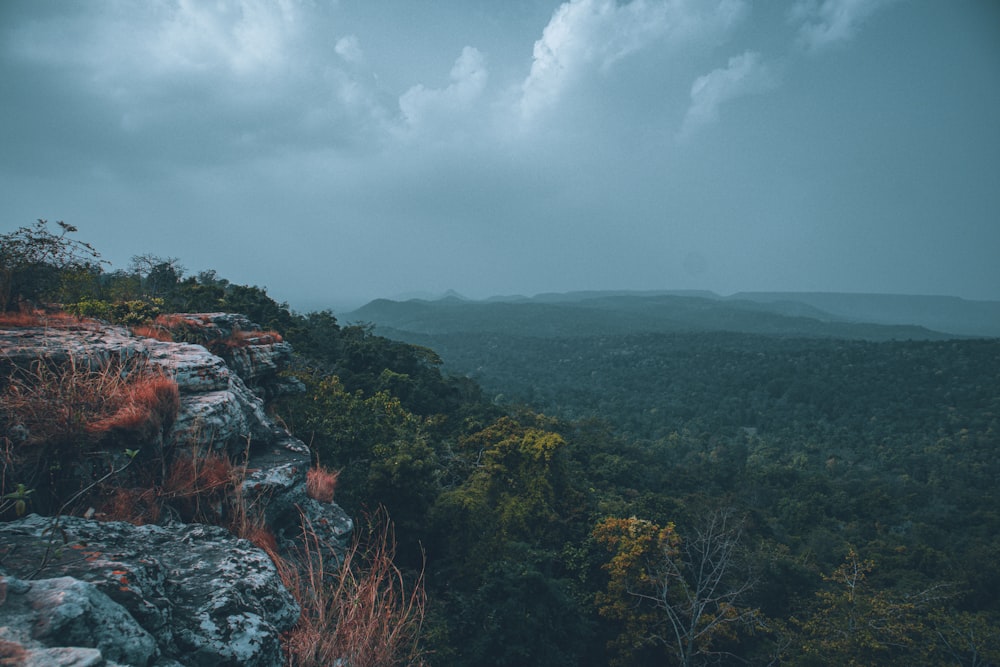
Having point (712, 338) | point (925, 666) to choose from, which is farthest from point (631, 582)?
point (712, 338)

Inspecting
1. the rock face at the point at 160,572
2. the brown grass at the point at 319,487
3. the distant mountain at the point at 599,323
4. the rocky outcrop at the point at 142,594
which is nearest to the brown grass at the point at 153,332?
the rock face at the point at 160,572

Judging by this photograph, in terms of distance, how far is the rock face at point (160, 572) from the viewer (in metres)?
1.76

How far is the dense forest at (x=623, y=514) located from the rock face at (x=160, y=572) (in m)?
1.25

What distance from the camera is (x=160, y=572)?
242 cm

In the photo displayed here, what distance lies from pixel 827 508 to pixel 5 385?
123 ft

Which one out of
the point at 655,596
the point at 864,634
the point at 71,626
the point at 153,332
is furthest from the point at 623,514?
the point at 71,626

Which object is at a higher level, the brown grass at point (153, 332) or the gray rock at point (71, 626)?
the brown grass at point (153, 332)

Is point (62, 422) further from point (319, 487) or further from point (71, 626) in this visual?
point (319, 487)

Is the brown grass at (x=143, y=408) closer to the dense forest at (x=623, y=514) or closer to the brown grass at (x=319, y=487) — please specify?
the brown grass at (x=319, y=487)

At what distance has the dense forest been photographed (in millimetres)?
8414

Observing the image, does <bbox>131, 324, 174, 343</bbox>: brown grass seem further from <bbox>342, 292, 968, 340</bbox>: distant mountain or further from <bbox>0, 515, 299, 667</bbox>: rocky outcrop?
<bbox>342, 292, 968, 340</bbox>: distant mountain

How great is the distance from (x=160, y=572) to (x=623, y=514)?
50.3 ft

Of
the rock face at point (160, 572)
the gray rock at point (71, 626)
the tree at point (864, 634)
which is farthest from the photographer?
the tree at point (864, 634)

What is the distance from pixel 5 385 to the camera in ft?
12.0
